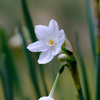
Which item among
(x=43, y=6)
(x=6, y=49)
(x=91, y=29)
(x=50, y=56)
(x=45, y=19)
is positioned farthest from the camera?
(x=43, y=6)

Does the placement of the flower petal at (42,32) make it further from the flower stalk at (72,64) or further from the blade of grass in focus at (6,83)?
the blade of grass in focus at (6,83)

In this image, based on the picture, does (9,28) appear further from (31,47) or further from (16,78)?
(31,47)

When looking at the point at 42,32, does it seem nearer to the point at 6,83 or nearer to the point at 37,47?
the point at 37,47

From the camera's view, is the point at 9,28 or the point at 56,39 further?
the point at 9,28

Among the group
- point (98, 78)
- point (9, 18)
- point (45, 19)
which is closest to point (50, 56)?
point (98, 78)

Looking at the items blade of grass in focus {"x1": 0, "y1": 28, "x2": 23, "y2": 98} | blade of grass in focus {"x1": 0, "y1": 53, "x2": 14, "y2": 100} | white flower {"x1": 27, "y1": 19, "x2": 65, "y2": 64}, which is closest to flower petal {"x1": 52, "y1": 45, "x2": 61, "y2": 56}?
white flower {"x1": 27, "y1": 19, "x2": 65, "y2": 64}

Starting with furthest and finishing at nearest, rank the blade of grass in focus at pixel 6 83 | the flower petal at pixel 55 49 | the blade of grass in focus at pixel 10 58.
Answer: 1. the blade of grass in focus at pixel 10 58
2. the blade of grass in focus at pixel 6 83
3. the flower petal at pixel 55 49

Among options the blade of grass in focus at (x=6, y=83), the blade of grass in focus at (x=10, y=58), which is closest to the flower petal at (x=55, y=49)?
the blade of grass in focus at (x=6, y=83)

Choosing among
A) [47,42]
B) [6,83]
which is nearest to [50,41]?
[47,42]
